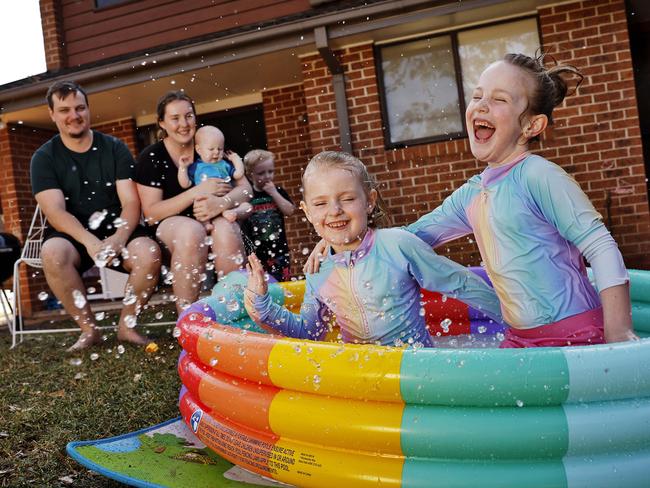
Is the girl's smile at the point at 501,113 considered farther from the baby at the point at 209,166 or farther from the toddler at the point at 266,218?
the toddler at the point at 266,218

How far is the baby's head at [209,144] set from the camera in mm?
4543

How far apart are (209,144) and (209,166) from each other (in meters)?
0.16

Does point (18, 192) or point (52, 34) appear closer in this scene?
point (18, 192)

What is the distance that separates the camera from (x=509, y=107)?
2.26 m

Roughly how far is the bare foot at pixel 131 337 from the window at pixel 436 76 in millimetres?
3985

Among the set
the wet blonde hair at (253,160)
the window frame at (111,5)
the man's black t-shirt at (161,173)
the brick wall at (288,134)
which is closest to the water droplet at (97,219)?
the man's black t-shirt at (161,173)

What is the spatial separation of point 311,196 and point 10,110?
7886mm

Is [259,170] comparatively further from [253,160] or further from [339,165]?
[339,165]

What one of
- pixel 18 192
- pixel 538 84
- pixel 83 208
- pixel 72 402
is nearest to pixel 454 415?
pixel 538 84

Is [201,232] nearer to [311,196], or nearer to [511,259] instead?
[311,196]

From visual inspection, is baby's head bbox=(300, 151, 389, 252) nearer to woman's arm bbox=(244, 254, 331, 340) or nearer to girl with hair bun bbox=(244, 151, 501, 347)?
girl with hair bun bbox=(244, 151, 501, 347)

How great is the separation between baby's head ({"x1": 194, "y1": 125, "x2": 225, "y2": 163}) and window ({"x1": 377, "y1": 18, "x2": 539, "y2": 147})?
3556 millimetres

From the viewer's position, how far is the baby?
14.9 feet

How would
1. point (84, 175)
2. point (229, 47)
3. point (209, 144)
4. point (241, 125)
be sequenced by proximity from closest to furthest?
point (209, 144) < point (84, 175) < point (229, 47) < point (241, 125)
